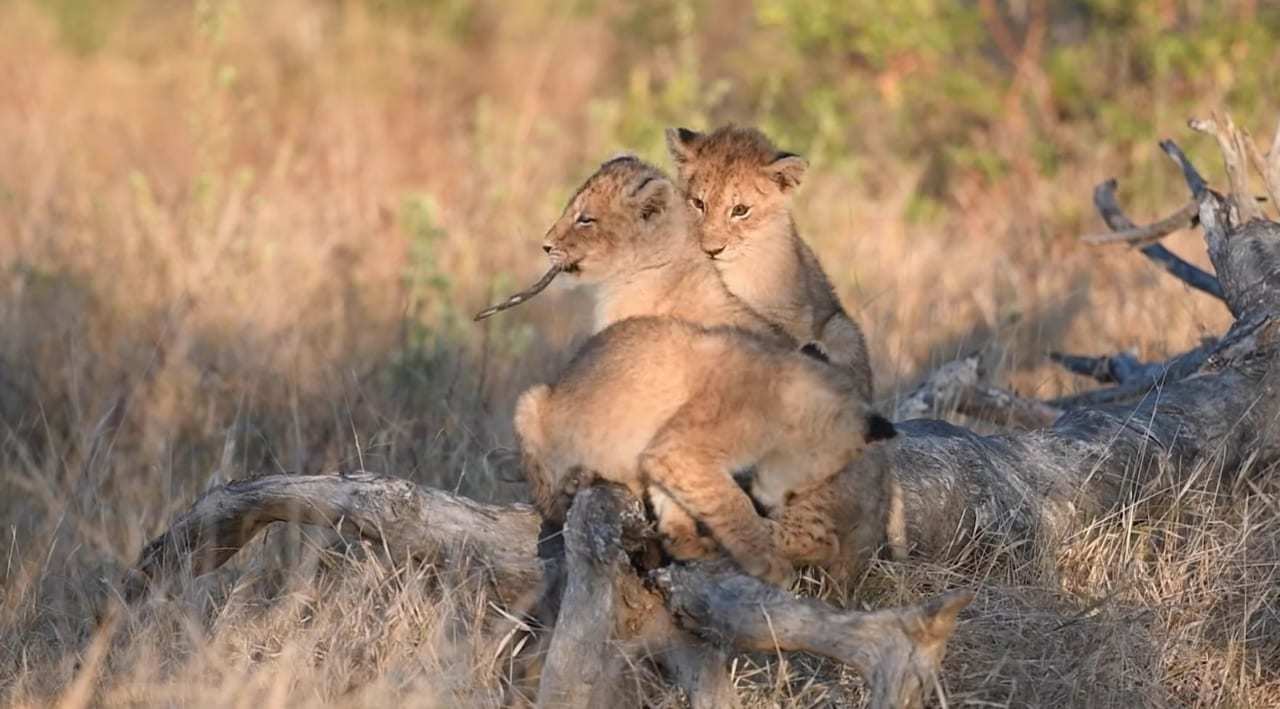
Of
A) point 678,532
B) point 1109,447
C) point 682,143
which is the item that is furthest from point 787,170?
point 678,532

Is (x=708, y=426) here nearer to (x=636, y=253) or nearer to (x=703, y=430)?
(x=703, y=430)

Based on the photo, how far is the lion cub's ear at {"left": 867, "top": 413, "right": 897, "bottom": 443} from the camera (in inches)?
178

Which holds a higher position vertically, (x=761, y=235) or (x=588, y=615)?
(x=761, y=235)

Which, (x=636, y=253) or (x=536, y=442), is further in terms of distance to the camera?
(x=636, y=253)

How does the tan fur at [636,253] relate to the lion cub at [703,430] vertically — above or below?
above

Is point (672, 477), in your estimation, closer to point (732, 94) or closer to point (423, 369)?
point (423, 369)

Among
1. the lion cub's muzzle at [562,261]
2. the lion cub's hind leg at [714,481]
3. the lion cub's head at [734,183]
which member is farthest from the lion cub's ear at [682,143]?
the lion cub's hind leg at [714,481]

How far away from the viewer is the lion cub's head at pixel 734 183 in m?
6.18

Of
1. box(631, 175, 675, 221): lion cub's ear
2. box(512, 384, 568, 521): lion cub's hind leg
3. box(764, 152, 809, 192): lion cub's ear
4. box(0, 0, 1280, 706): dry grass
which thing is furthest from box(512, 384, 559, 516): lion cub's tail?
box(764, 152, 809, 192): lion cub's ear

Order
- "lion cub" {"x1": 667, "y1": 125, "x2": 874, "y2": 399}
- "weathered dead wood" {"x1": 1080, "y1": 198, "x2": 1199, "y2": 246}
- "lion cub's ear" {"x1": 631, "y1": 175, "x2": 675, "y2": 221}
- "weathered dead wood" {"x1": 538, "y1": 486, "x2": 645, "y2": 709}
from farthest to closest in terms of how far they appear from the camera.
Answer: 1. "weathered dead wood" {"x1": 1080, "y1": 198, "x2": 1199, "y2": 246}
2. "lion cub" {"x1": 667, "y1": 125, "x2": 874, "y2": 399}
3. "lion cub's ear" {"x1": 631, "y1": 175, "x2": 675, "y2": 221}
4. "weathered dead wood" {"x1": 538, "y1": 486, "x2": 645, "y2": 709}

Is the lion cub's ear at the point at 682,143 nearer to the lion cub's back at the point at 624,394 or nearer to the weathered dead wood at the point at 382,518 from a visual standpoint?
the lion cub's back at the point at 624,394

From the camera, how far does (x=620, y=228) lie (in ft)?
17.6

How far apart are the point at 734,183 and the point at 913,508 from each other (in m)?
1.61

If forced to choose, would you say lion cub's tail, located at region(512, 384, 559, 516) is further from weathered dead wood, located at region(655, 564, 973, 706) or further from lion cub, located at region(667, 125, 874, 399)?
lion cub, located at region(667, 125, 874, 399)
